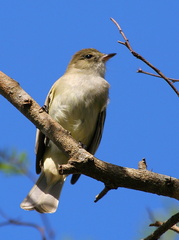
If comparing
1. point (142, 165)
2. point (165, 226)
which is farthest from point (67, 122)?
point (165, 226)

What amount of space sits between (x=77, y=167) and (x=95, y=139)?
8.52 ft

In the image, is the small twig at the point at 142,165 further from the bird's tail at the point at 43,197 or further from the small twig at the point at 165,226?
the bird's tail at the point at 43,197

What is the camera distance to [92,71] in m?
6.97

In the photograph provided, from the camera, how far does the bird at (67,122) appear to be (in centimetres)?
592

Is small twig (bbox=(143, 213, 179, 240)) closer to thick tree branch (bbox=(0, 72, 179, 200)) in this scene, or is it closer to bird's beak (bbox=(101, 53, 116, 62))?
thick tree branch (bbox=(0, 72, 179, 200))

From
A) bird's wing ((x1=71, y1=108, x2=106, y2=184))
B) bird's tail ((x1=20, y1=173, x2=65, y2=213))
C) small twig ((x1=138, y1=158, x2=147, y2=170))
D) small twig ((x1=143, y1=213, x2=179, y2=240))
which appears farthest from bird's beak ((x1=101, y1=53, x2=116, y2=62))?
small twig ((x1=143, y1=213, x2=179, y2=240))

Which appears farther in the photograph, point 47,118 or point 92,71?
point 92,71

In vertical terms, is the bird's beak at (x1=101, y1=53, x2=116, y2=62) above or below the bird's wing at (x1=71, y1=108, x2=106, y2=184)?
above

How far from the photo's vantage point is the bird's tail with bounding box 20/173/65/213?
5.47 m

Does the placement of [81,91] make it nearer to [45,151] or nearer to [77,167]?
[45,151]

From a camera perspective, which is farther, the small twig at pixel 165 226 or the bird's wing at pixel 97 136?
the bird's wing at pixel 97 136

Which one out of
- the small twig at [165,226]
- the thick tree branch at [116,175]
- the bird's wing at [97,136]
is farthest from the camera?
the bird's wing at [97,136]

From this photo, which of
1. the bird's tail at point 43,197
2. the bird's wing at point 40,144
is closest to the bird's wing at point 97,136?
the bird's tail at point 43,197

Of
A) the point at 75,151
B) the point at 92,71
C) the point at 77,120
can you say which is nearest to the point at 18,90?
the point at 75,151
